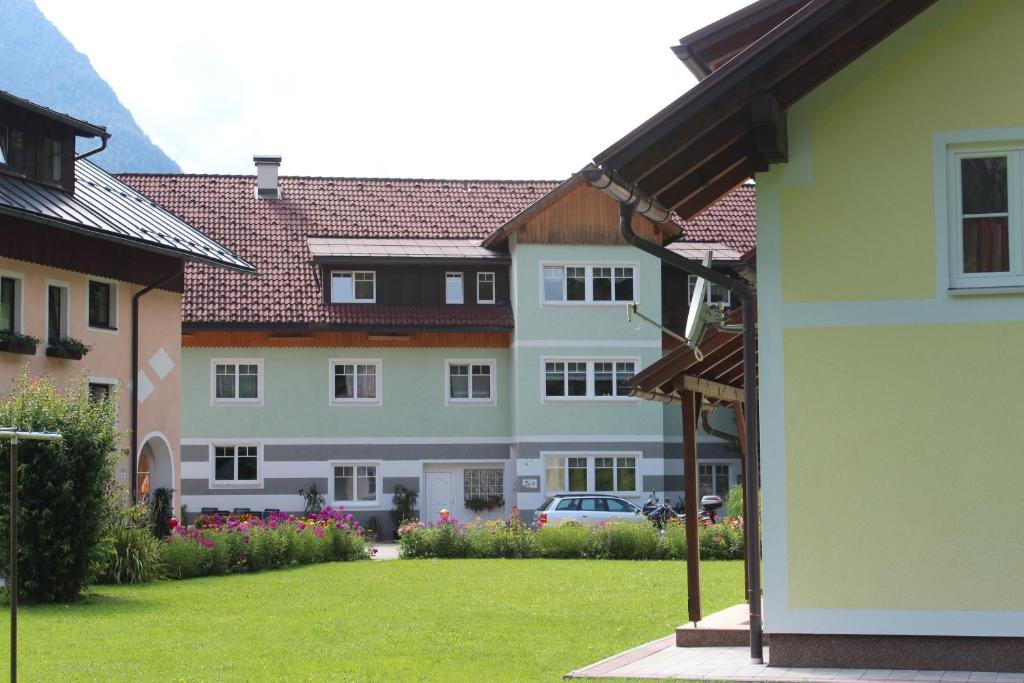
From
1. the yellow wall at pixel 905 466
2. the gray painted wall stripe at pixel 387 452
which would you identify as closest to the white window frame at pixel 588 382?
the gray painted wall stripe at pixel 387 452

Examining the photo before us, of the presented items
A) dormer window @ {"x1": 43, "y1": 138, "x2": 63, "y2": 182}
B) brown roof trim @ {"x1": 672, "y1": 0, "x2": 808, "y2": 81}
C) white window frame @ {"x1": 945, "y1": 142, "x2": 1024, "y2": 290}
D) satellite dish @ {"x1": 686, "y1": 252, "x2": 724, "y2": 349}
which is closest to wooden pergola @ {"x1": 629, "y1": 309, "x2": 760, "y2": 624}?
satellite dish @ {"x1": 686, "y1": 252, "x2": 724, "y2": 349}

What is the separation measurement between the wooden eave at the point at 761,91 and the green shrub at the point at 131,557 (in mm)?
14861

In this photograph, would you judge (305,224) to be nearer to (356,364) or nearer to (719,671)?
(356,364)

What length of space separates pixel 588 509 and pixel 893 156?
27105mm

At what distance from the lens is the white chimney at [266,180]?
45969mm

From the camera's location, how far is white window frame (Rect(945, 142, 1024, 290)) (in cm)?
1095

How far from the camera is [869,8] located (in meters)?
10.6

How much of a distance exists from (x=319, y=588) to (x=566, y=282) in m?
20.4

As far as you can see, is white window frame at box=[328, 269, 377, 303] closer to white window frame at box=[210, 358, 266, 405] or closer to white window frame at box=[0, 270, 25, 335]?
white window frame at box=[210, 358, 266, 405]

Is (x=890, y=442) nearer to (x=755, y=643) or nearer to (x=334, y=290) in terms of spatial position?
(x=755, y=643)

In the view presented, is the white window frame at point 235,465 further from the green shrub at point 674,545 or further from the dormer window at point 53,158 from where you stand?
the dormer window at point 53,158

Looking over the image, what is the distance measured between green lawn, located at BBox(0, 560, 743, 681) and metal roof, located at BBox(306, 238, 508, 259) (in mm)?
16690

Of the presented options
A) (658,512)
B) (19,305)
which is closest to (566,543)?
(658,512)

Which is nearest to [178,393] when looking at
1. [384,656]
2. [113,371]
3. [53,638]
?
[113,371]
